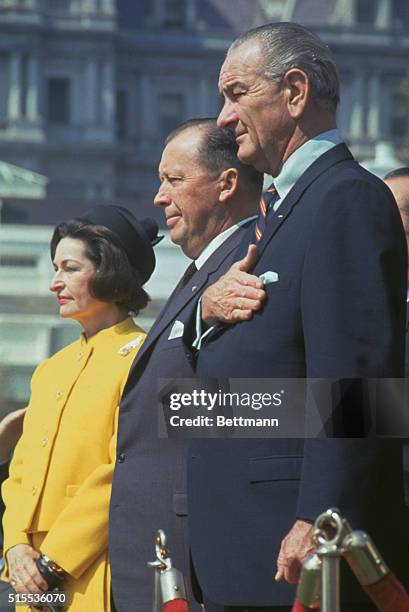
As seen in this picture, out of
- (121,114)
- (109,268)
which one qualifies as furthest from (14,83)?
(109,268)

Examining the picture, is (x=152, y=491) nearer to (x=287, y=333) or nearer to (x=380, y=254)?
(x=287, y=333)

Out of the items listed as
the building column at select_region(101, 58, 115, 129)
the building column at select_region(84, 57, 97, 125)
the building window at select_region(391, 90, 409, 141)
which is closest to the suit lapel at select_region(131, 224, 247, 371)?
the building window at select_region(391, 90, 409, 141)

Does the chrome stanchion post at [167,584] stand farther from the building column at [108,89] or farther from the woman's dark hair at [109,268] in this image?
the building column at [108,89]

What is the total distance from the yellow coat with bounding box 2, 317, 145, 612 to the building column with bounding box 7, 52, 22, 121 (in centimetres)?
4702

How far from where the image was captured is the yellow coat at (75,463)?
3.27m

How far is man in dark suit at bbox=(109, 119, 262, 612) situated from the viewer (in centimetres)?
311

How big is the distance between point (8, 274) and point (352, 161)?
10640 millimetres

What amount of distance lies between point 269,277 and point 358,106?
1910 inches

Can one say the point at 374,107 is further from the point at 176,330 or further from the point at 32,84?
the point at 176,330

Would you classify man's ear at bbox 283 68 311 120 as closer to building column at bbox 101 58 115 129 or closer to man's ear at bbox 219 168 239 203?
man's ear at bbox 219 168 239 203

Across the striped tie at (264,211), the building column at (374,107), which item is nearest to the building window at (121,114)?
the building column at (374,107)

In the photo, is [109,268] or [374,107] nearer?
[109,268]

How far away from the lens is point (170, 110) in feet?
173

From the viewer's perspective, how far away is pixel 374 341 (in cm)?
241
